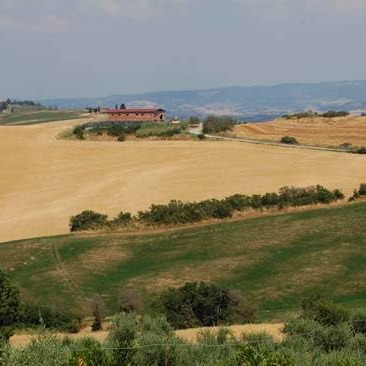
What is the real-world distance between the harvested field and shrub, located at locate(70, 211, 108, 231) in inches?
2275

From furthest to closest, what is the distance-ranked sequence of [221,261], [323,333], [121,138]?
[121,138]
[221,261]
[323,333]

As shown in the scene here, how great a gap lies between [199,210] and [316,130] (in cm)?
7010

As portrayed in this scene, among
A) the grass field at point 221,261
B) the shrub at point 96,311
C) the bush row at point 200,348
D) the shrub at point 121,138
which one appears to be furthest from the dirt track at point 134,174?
the bush row at point 200,348

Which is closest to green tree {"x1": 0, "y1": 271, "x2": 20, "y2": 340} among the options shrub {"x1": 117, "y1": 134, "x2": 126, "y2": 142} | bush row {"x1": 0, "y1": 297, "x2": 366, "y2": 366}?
bush row {"x1": 0, "y1": 297, "x2": 366, "y2": 366}

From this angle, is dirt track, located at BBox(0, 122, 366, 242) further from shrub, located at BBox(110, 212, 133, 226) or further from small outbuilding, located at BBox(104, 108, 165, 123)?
small outbuilding, located at BBox(104, 108, 165, 123)

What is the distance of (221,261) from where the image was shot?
3819 cm

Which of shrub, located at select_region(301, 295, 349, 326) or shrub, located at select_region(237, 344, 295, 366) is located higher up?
shrub, located at select_region(237, 344, 295, 366)

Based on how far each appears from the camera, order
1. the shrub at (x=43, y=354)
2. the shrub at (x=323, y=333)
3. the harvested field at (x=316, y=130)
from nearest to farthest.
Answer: the shrub at (x=43, y=354), the shrub at (x=323, y=333), the harvested field at (x=316, y=130)

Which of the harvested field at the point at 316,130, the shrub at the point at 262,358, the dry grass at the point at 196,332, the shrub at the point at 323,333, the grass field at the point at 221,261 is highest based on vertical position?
the shrub at the point at 262,358

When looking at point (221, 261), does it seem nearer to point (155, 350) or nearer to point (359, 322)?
point (359, 322)

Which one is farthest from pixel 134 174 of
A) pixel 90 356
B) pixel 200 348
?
pixel 90 356

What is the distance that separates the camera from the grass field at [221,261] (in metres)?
33.4

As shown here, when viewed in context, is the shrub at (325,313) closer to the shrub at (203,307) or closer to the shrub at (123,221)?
the shrub at (203,307)

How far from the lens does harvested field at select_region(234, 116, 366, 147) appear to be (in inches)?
4127
